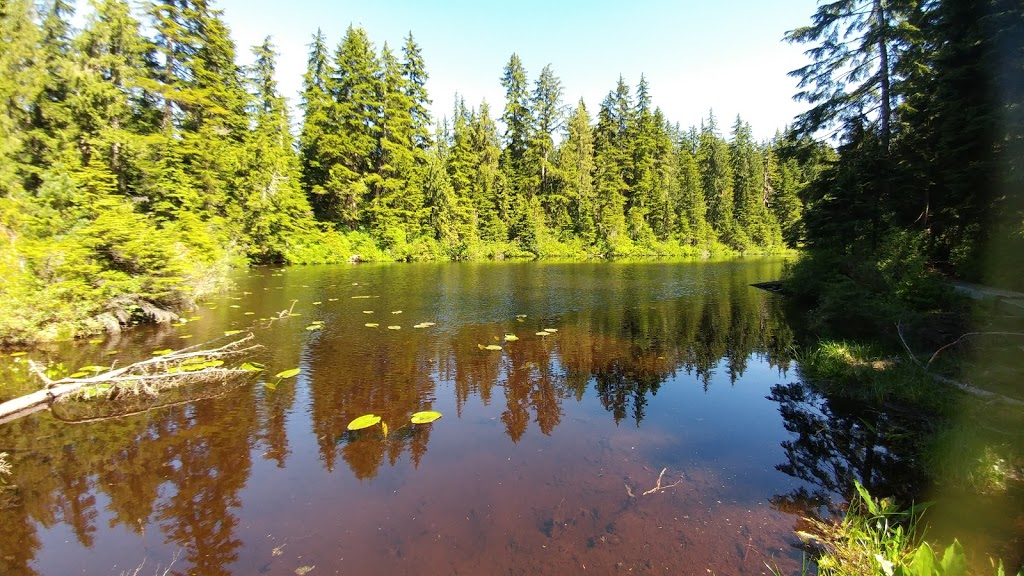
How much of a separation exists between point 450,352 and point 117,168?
13.1m

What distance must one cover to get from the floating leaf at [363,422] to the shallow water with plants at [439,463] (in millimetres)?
180

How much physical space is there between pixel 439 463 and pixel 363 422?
149 centimetres

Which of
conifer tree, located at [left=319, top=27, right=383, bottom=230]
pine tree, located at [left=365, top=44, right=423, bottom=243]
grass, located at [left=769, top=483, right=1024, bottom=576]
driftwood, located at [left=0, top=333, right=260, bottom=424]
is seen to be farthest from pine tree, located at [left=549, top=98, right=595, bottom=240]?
grass, located at [left=769, top=483, right=1024, bottom=576]

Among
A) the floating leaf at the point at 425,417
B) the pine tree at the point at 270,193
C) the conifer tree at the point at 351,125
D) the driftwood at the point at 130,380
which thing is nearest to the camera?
the driftwood at the point at 130,380

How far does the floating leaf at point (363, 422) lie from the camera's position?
6051 millimetres

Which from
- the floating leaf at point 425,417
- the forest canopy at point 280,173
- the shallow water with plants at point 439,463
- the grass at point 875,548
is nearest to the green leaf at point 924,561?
the grass at point 875,548

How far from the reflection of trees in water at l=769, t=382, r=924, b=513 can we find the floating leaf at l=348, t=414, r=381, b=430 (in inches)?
198

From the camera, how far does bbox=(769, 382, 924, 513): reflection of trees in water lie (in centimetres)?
470

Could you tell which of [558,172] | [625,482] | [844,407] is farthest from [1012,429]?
[558,172]

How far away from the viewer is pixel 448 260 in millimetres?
39781

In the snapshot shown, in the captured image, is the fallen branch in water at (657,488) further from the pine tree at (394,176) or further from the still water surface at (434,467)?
the pine tree at (394,176)

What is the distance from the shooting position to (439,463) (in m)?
5.28

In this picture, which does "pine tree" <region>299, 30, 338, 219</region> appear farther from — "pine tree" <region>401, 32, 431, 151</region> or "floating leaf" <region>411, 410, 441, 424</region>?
"floating leaf" <region>411, 410, 441, 424</region>

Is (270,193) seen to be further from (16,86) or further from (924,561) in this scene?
(924,561)
